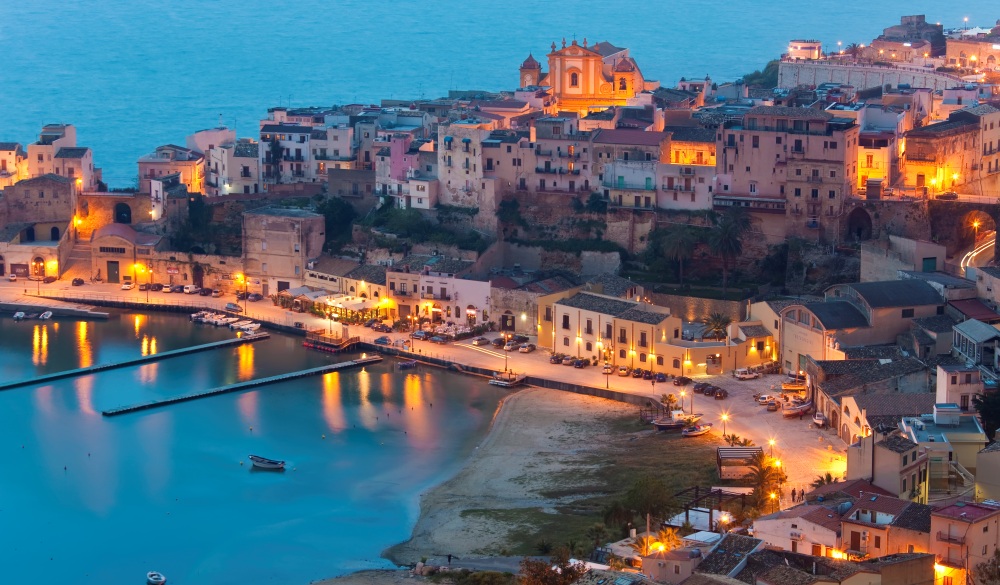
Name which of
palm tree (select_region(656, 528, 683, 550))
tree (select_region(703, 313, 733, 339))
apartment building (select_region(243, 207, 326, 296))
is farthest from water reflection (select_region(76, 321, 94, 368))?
palm tree (select_region(656, 528, 683, 550))

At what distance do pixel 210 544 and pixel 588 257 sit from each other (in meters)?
16.2

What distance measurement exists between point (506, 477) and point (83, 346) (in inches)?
566

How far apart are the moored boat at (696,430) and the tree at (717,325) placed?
4.73 metres

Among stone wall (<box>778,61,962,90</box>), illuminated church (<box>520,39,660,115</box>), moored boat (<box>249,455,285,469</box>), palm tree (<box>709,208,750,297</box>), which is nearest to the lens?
moored boat (<box>249,455,285,469</box>)

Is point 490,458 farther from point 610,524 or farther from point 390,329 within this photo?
point 390,329

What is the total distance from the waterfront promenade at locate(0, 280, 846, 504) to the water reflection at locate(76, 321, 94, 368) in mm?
1838

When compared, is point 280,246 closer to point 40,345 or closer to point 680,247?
point 40,345

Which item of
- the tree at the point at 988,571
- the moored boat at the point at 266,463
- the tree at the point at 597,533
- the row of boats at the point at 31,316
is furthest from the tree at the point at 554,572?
the row of boats at the point at 31,316

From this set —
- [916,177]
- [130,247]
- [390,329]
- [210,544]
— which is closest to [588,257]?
[390,329]

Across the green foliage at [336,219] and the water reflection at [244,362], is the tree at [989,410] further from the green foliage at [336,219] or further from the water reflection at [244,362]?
the green foliage at [336,219]

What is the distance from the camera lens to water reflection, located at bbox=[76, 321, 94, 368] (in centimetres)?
4397

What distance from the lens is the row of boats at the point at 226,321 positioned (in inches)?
1825

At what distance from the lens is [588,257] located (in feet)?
152

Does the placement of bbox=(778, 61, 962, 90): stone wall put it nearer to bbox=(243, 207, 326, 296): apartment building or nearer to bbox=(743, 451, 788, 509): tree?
bbox=(243, 207, 326, 296): apartment building
